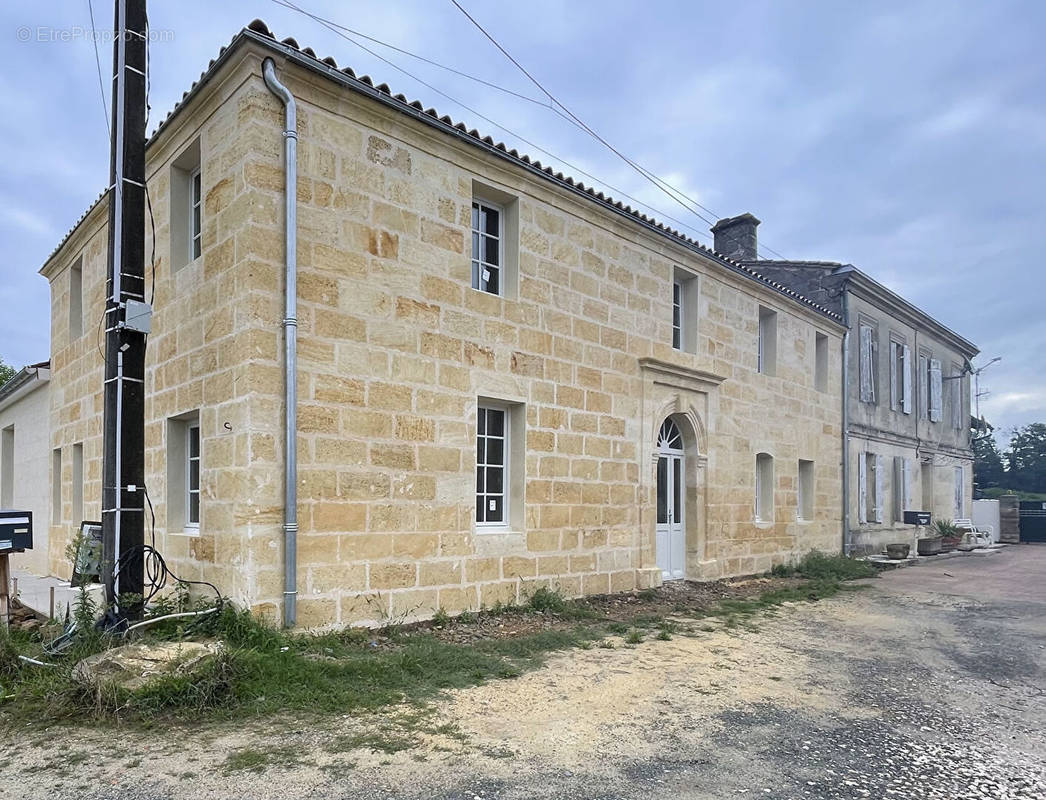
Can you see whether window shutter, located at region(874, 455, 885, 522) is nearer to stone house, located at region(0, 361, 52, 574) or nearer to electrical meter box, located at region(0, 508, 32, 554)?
stone house, located at region(0, 361, 52, 574)

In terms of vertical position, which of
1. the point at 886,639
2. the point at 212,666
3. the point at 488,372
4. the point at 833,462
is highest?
the point at 488,372

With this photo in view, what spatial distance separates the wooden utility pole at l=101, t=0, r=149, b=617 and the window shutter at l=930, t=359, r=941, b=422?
66.6ft

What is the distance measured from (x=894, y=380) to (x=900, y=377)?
0.54 m

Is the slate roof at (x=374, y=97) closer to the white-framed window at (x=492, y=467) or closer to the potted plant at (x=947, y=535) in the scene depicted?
the white-framed window at (x=492, y=467)

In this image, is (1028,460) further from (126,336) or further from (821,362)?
(126,336)

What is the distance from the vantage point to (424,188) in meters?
7.56

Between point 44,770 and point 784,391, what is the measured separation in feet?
40.1

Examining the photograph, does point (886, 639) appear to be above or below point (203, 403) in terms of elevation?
below

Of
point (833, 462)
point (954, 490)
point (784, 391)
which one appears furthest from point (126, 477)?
Answer: point (954, 490)

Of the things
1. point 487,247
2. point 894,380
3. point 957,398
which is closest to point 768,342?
point 894,380

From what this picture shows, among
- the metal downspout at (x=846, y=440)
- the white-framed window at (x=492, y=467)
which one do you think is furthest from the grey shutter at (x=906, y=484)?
the white-framed window at (x=492, y=467)

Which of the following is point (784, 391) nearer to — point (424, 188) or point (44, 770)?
point (424, 188)

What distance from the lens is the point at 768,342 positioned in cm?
1356

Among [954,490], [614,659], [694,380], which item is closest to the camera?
[614,659]
